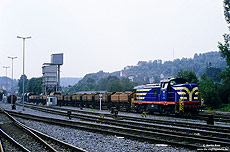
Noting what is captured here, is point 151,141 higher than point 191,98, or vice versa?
point 191,98

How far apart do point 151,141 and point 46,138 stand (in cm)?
→ 560

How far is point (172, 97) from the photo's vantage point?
2664 cm

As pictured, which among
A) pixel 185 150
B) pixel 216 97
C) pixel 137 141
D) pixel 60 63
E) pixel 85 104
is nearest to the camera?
pixel 185 150

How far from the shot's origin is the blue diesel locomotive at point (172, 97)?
25.5 m

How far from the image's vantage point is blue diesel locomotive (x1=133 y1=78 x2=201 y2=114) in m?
25.5

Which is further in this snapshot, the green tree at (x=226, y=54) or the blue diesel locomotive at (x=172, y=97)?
the green tree at (x=226, y=54)

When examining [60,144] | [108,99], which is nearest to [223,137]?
[60,144]

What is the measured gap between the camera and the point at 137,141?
13.4 metres

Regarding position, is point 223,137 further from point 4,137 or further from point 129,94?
point 129,94

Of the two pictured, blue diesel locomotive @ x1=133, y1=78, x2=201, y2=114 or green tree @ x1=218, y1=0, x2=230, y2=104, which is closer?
blue diesel locomotive @ x1=133, y1=78, x2=201, y2=114

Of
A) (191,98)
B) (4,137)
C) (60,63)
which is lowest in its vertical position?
(4,137)

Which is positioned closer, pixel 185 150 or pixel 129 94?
pixel 185 150

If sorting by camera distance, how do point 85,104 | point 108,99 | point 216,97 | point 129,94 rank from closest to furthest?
point 129,94
point 216,97
point 108,99
point 85,104

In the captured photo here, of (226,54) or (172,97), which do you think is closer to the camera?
(172,97)
